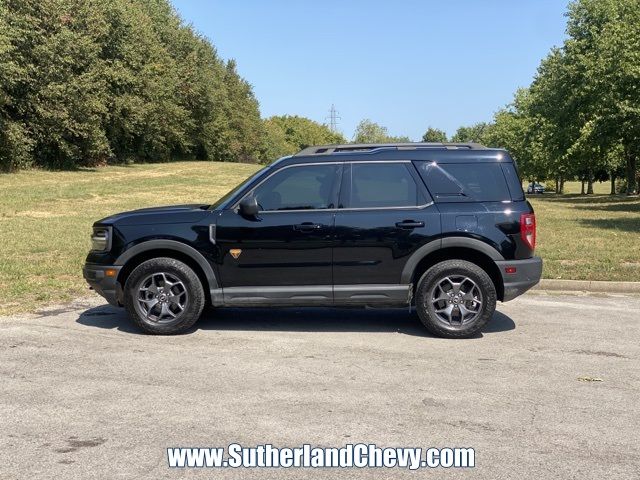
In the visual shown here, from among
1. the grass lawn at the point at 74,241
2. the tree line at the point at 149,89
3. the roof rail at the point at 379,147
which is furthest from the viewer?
the tree line at the point at 149,89

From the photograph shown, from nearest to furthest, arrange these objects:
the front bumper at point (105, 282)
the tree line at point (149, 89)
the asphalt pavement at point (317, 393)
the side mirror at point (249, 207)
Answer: the asphalt pavement at point (317, 393)
the side mirror at point (249, 207)
the front bumper at point (105, 282)
the tree line at point (149, 89)

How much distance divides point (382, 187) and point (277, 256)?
1.32 m

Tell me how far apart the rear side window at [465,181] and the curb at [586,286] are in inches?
125

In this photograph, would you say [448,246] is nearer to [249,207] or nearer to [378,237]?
[378,237]

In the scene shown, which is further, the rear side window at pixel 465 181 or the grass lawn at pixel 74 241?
the grass lawn at pixel 74 241

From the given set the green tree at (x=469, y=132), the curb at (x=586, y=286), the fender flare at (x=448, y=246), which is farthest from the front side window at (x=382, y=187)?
the green tree at (x=469, y=132)

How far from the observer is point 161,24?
6538 centimetres

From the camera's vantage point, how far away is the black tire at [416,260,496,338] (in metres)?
6.51

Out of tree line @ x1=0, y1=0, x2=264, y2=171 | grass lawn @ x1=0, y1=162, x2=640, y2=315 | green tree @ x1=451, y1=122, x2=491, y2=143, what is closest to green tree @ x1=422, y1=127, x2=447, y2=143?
green tree @ x1=451, y1=122, x2=491, y2=143

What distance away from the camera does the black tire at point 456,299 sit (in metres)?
6.51

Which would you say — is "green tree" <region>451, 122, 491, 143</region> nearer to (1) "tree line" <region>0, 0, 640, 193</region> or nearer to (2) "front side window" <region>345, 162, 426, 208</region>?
(1) "tree line" <region>0, 0, 640, 193</region>

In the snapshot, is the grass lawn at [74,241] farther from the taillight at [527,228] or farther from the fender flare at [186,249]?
the taillight at [527,228]

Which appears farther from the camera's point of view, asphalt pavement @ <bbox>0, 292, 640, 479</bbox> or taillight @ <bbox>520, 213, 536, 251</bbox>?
taillight @ <bbox>520, 213, 536, 251</bbox>

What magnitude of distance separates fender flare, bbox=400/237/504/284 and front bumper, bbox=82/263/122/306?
3.01m
